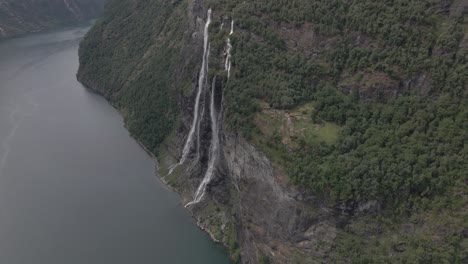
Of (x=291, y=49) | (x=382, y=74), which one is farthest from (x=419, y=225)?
(x=291, y=49)

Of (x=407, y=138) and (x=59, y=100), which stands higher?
(x=407, y=138)

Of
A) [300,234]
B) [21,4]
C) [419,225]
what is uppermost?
[419,225]

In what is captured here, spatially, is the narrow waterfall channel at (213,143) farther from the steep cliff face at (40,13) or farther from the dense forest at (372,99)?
the steep cliff face at (40,13)

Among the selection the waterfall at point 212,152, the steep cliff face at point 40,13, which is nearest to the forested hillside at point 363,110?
the waterfall at point 212,152

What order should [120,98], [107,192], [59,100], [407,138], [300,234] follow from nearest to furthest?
1. [407,138]
2. [300,234]
3. [107,192]
4. [120,98]
5. [59,100]

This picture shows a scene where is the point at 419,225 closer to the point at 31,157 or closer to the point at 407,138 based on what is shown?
the point at 407,138

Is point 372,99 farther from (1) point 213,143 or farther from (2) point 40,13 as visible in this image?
(2) point 40,13
